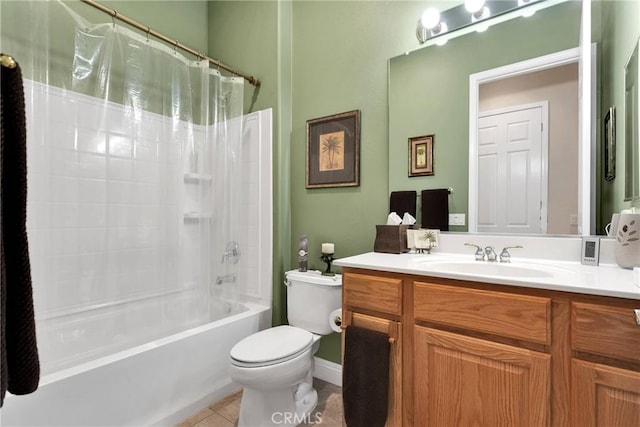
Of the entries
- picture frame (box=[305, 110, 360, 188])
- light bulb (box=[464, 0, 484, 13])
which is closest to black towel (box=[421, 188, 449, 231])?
picture frame (box=[305, 110, 360, 188])

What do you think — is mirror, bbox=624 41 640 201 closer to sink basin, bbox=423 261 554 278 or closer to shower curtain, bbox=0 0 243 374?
sink basin, bbox=423 261 554 278

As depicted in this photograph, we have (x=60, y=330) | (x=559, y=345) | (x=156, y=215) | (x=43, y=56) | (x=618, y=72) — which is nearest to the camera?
(x=559, y=345)

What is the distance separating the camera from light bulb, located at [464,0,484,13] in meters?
1.57

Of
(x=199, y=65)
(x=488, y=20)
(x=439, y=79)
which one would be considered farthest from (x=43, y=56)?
(x=488, y=20)

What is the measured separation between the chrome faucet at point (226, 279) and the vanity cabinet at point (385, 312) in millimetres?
1039

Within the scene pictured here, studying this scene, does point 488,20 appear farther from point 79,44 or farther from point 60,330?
point 60,330

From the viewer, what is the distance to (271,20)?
2.25m

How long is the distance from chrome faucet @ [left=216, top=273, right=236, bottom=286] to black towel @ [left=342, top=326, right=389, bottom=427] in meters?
1.04

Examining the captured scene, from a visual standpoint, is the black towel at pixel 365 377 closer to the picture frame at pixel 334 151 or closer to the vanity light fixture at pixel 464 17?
the picture frame at pixel 334 151

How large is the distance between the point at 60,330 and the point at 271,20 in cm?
229

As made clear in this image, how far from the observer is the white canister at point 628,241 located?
3.66 ft

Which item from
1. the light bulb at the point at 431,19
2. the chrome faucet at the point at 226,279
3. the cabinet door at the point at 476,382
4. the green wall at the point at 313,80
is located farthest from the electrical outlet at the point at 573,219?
the chrome faucet at the point at 226,279

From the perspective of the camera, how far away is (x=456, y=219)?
164 cm

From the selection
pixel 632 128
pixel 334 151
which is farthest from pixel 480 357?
pixel 334 151
